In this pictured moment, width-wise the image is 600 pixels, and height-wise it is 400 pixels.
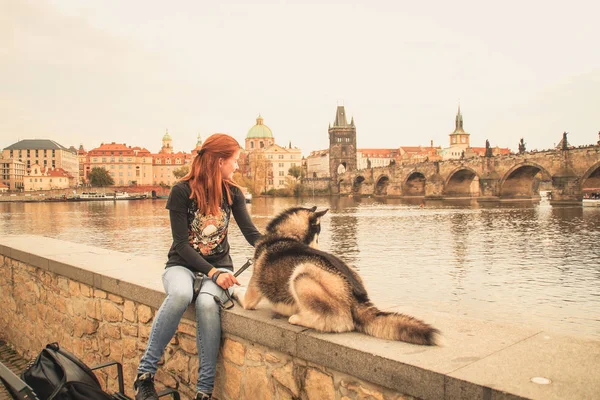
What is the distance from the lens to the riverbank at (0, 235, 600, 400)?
1.96 metres

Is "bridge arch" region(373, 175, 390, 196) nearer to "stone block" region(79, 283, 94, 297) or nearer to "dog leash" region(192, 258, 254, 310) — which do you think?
"stone block" region(79, 283, 94, 297)

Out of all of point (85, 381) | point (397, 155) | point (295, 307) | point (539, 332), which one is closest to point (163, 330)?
point (85, 381)

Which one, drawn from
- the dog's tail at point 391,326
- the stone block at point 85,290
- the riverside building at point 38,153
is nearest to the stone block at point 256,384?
the dog's tail at point 391,326

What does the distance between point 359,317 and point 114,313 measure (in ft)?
7.71

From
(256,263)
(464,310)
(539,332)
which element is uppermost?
(256,263)

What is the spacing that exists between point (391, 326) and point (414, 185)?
76.6m

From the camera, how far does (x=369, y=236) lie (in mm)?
18750

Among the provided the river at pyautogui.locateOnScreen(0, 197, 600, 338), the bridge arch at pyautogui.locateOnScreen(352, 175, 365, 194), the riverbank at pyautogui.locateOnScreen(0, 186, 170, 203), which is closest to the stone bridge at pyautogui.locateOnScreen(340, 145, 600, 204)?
the bridge arch at pyautogui.locateOnScreen(352, 175, 365, 194)

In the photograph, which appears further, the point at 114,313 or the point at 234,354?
the point at 114,313

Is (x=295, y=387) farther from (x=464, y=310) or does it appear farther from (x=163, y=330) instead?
(x=464, y=310)

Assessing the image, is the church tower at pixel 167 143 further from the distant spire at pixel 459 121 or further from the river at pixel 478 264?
the river at pixel 478 264

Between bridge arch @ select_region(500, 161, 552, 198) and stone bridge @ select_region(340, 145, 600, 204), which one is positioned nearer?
stone bridge @ select_region(340, 145, 600, 204)

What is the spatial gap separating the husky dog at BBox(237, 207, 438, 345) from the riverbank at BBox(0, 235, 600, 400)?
0.07 meters

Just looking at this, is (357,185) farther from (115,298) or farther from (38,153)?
(115,298)
